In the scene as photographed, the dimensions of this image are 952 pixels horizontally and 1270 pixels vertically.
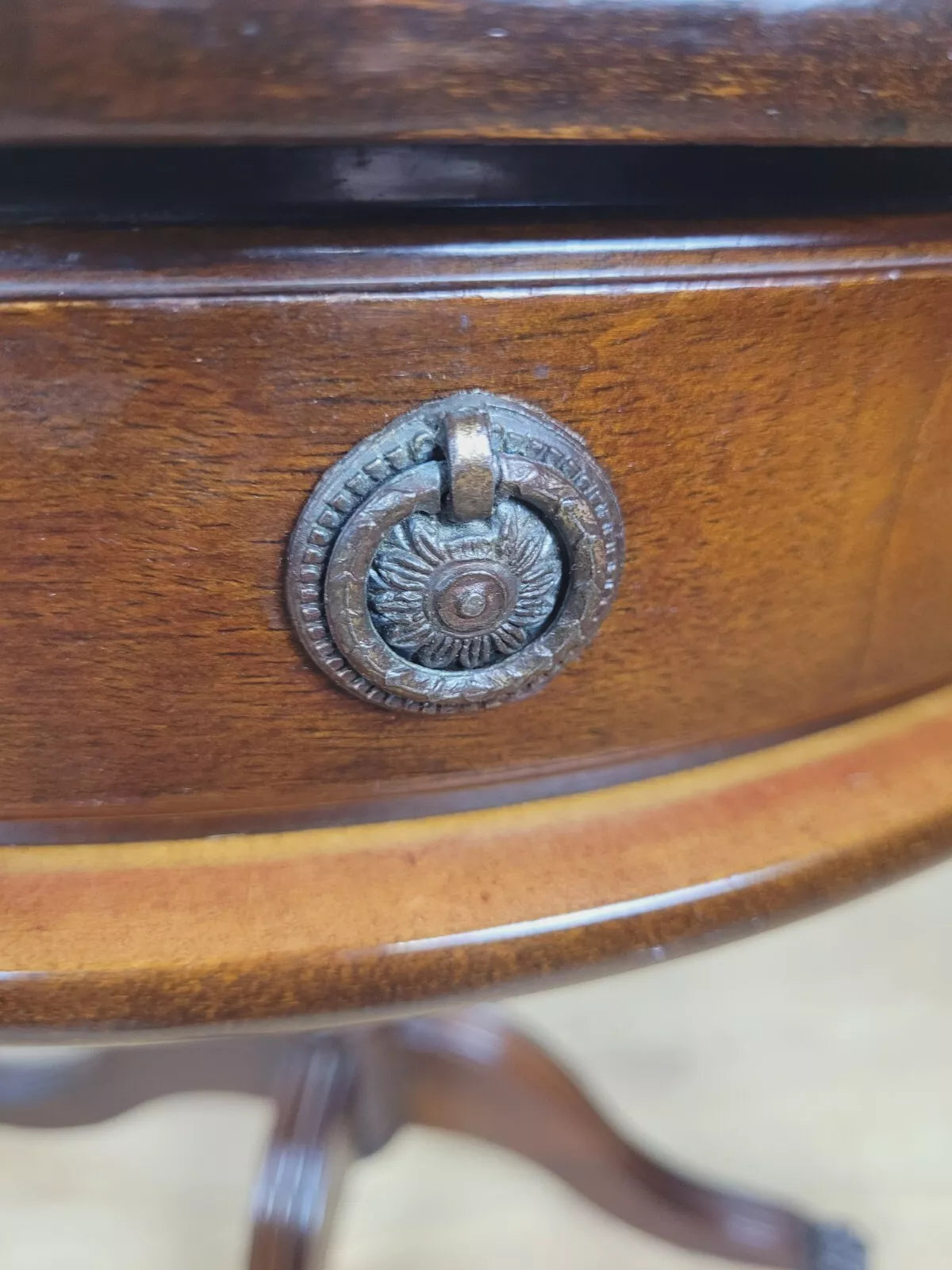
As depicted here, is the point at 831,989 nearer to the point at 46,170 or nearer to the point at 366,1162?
the point at 366,1162

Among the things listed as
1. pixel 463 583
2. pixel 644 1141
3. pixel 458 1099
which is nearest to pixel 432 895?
pixel 463 583

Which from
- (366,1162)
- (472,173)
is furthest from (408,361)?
(366,1162)

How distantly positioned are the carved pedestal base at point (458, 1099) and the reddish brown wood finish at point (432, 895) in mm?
380

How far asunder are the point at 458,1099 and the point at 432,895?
0.45 meters

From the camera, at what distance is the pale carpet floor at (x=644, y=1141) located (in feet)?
2.25


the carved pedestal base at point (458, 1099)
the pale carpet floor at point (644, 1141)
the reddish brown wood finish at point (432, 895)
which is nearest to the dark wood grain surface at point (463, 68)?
the reddish brown wood finish at point (432, 895)

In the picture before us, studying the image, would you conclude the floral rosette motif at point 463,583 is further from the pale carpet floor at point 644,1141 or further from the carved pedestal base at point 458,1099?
the pale carpet floor at point 644,1141

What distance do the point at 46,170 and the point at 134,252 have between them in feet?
0.08

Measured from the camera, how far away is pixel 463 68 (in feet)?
0.61

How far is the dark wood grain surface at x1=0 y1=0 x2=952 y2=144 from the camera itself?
178mm

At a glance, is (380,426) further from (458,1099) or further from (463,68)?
(458,1099)

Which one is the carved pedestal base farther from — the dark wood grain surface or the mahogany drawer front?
the dark wood grain surface

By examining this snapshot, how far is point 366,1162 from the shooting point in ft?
2.33

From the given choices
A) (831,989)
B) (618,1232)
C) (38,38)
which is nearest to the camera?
(38,38)
